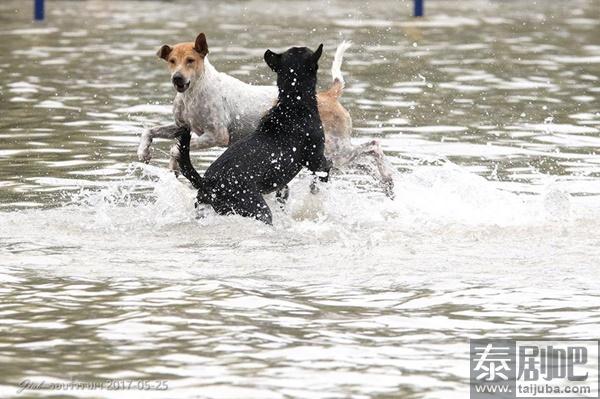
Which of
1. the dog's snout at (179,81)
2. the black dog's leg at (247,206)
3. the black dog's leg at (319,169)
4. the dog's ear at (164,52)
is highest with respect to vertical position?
the dog's ear at (164,52)

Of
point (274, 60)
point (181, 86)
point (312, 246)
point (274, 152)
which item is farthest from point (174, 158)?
point (312, 246)

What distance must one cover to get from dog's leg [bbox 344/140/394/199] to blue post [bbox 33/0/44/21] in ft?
48.1

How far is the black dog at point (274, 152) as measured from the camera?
909cm

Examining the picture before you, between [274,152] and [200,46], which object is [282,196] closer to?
[274,152]

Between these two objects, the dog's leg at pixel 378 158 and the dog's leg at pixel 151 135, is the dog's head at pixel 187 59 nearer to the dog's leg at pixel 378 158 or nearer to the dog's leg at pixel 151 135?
the dog's leg at pixel 151 135

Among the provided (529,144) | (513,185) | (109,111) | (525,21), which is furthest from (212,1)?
(513,185)

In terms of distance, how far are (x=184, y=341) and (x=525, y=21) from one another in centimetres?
1870

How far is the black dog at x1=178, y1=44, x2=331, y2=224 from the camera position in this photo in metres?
9.09

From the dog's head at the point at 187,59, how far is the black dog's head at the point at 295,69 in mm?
431

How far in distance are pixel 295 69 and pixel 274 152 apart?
1.89 feet

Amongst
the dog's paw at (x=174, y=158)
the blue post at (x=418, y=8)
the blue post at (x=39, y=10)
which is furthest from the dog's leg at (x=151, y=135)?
the blue post at (x=418, y=8)

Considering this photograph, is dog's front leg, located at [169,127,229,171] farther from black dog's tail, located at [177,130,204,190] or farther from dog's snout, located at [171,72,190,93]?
black dog's tail, located at [177,130,204,190]

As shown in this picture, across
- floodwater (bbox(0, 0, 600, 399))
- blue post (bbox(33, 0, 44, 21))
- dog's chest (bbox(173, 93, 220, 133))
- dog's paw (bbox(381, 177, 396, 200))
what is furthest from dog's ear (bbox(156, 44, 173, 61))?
blue post (bbox(33, 0, 44, 21))

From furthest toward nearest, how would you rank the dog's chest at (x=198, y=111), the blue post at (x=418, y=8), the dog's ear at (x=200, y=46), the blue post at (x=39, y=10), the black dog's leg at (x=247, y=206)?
the blue post at (x=418, y=8)
the blue post at (x=39, y=10)
the dog's chest at (x=198, y=111)
the dog's ear at (x=200, y=46)
the black dog's leg at (x=247, y=206)
